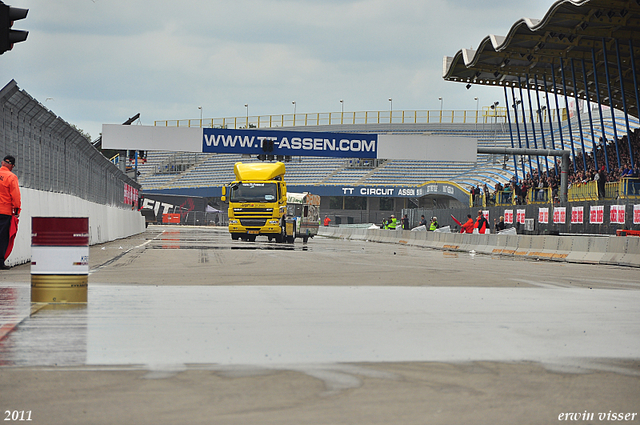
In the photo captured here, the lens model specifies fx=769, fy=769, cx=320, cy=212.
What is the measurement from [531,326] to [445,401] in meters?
3.25

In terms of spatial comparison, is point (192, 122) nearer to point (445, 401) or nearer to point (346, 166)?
point (346, 166)

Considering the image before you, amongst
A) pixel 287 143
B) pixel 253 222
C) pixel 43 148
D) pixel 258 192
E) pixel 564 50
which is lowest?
pixel 253 222

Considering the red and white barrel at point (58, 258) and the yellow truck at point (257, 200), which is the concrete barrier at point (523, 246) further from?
the red and white barrel at point (58, 258)

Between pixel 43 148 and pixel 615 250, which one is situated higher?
pixel 43 148

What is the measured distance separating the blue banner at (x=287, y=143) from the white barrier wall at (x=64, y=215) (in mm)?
6386

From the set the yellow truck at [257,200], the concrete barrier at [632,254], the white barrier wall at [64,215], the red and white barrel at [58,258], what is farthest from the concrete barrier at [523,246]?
the red and white barrel at [58,258]

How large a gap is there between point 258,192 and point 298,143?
409 inches

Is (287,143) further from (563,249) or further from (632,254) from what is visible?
(632,254)

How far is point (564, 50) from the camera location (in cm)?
4441

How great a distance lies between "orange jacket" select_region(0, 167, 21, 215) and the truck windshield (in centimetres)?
2039

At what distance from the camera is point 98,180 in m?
30.0
